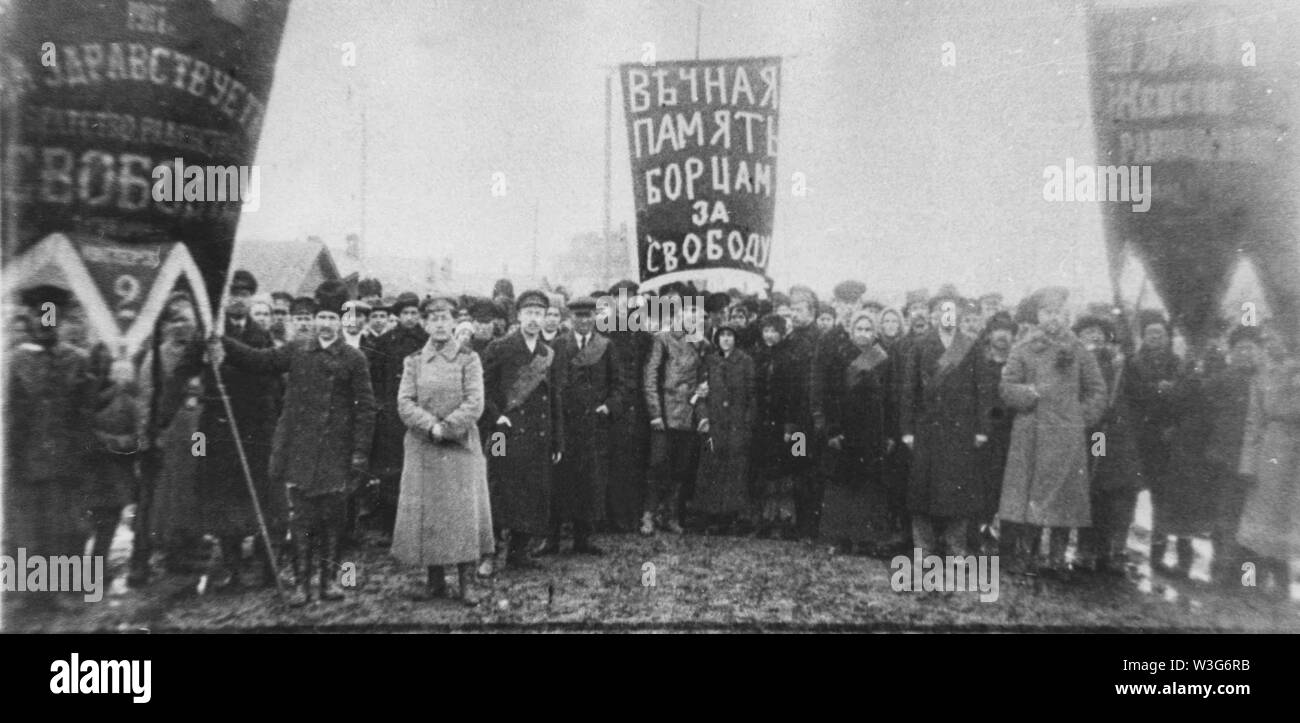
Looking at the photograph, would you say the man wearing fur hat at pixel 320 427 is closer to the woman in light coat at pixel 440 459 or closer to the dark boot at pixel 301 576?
the dark boot at pixel 301 576

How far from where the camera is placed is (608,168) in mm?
3498

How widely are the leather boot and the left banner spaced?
1.33 metres

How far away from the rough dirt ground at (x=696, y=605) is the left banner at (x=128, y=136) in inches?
54.9

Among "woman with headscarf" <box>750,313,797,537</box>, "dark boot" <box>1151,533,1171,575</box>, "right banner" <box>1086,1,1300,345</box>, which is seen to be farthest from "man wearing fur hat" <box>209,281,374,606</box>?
"dark boot" <box>1151,533,1171,575</box>

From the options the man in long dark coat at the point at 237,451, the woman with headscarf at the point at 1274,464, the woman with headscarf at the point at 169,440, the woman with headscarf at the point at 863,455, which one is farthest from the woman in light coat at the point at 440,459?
the woman with headscarf at the point at 1274,464

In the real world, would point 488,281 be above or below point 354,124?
below

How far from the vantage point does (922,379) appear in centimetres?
346

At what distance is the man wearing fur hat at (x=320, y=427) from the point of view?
3221mm

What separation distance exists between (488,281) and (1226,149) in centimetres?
380

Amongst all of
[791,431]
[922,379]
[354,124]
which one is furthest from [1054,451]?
[354,124]

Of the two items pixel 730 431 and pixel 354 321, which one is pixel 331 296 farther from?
pixel 730 431

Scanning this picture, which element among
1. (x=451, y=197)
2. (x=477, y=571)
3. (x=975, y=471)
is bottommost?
(x=477, y=571)
